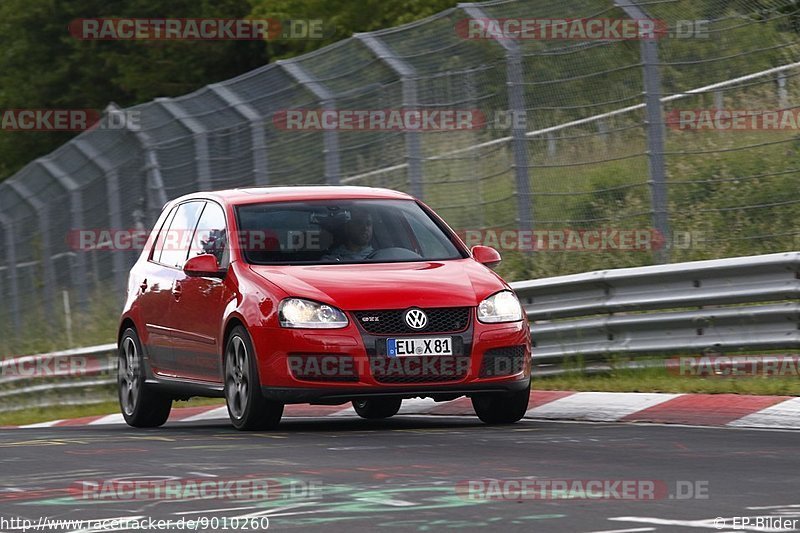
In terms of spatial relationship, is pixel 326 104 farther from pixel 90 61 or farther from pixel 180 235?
pixel 90 61

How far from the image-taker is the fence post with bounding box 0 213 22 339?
24125 millimetres

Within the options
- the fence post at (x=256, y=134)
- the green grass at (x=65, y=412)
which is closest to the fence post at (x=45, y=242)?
the green grass at (x=65, y=412)

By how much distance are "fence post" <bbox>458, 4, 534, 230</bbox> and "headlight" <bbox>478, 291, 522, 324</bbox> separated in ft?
12.2

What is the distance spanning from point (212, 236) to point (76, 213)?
33.2ft

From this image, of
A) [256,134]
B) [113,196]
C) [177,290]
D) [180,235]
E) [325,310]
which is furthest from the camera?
[113,196]

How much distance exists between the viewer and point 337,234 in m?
11.3

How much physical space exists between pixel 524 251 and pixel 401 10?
3273 cm

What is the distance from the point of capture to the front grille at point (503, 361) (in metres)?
10.5

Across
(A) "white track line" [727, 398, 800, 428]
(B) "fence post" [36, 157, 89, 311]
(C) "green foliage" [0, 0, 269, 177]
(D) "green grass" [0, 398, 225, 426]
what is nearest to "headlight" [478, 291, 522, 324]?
(A) "white track line" [727, 398, 800, 428]

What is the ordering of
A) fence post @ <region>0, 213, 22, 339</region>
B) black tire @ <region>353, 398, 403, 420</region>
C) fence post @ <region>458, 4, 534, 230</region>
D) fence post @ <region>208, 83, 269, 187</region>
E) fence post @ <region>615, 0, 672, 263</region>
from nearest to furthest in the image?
black tire @ <region>353, 398, 403, 420</region>, fence post @ <region>615, 0, 672, 263</region>, fence post @ <region>458, 4, 534, 230</region>, fence post @ <region>208, 83, 269, 187</region>, fence post @ <region>0, 213, 22, 339</region>

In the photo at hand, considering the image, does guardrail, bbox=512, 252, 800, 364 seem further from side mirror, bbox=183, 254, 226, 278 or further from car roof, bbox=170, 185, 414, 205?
side mirror, bbox=183, 254, 226, 278

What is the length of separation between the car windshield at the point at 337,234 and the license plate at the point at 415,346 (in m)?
0.97

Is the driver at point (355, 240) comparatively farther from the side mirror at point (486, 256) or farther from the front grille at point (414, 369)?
the front grille at point (414, 369)

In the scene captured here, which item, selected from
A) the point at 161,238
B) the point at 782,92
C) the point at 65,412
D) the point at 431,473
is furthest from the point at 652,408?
the point at 65,412
